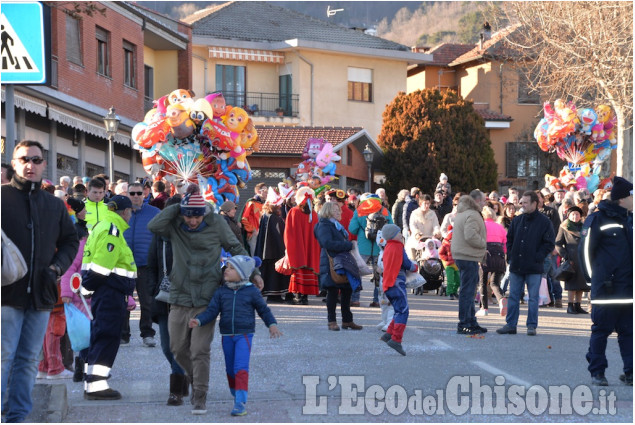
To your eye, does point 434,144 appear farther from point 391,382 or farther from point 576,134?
point 391,382

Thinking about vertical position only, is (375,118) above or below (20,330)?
above

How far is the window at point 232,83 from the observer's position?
52062 millimetres

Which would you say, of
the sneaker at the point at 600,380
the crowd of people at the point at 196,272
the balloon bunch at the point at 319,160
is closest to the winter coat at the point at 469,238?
the crowd of people at the point at 196,272

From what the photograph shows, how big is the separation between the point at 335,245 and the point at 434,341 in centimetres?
188

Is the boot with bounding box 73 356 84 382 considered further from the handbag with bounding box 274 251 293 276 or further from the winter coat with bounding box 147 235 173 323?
the handbag with bounding box 274 251 293 276

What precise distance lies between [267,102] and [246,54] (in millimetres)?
2470

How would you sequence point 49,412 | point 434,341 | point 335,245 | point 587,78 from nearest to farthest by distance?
point 49,412
point 434,341
point 335,245
point 587,78

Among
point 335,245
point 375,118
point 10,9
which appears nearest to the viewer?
point 10,9

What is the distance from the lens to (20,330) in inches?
302

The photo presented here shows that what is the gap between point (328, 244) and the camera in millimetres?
14383

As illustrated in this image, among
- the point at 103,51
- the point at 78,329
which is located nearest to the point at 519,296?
the point at 78,329

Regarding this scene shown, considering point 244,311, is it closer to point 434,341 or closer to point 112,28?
point 434,341

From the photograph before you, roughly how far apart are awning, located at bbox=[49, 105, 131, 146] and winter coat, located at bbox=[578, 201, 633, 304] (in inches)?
Result: 767

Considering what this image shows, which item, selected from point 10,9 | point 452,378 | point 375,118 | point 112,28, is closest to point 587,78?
point 112,28
